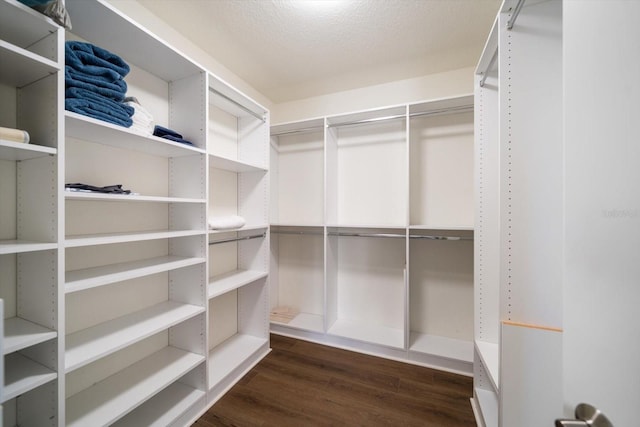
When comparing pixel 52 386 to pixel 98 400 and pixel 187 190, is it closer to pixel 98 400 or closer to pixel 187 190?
pixel 98 400

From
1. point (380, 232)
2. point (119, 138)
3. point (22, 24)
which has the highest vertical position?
point (22, 24)

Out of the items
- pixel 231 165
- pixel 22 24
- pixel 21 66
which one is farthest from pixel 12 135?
pixel 231 165

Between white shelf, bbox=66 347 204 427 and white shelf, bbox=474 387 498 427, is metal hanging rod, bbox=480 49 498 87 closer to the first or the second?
white shelf, bbox=474 387 498 427

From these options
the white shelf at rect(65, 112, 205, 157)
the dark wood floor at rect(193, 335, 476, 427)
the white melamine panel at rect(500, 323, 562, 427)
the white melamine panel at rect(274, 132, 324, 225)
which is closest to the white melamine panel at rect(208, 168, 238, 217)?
the white shelf at rect(65, 112, 205, 157)

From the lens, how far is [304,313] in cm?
283

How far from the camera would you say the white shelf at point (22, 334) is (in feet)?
2.75

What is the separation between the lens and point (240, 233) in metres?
2.34

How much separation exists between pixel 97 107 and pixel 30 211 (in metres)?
0.53

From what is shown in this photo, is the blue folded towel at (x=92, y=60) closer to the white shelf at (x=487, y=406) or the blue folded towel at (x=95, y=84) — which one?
the blue folded towel at (x=95, y=84)

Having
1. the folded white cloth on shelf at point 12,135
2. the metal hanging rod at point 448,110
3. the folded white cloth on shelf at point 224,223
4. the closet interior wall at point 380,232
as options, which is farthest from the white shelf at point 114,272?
the metal hanging rod at point 448,110

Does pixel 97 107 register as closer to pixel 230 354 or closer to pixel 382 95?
pixel 230 354

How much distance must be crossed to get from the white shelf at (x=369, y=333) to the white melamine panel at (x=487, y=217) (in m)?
0.82

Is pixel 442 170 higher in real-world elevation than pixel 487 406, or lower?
higher

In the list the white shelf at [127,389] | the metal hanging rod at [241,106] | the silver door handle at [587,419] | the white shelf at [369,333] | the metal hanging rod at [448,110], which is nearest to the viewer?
the silver door handle at [587,419]
